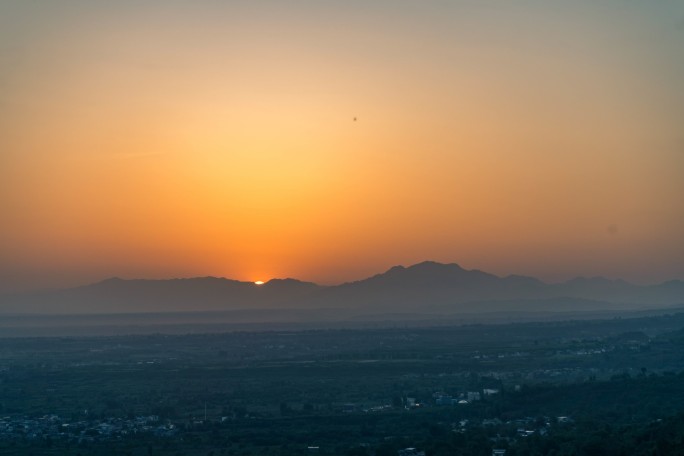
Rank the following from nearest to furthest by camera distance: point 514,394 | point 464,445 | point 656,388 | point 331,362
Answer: point 464,445 → point 656,388 → point 514,394 → point 331,362

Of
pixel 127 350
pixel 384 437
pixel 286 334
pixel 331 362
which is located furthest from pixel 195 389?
pixel 286 334

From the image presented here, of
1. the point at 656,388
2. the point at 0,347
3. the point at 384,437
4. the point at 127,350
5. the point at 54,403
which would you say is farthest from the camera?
the point at 0,347

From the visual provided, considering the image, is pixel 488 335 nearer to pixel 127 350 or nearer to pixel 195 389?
pixel 127 350

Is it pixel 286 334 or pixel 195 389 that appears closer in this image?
pixel 195 389

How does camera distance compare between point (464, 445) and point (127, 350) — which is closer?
point (464, 445)

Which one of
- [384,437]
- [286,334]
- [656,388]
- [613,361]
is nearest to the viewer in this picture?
[384,437]

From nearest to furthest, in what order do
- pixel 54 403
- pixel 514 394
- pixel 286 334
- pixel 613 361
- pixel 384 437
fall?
pixel 384 437, pixel 514 394, pixel 54 403, pixel 613 361, pixel 286 334

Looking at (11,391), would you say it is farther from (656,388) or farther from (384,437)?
(656,388)

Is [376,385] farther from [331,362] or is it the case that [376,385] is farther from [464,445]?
[464,445]

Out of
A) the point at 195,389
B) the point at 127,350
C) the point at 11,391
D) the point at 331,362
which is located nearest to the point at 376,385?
the point at 195,389
